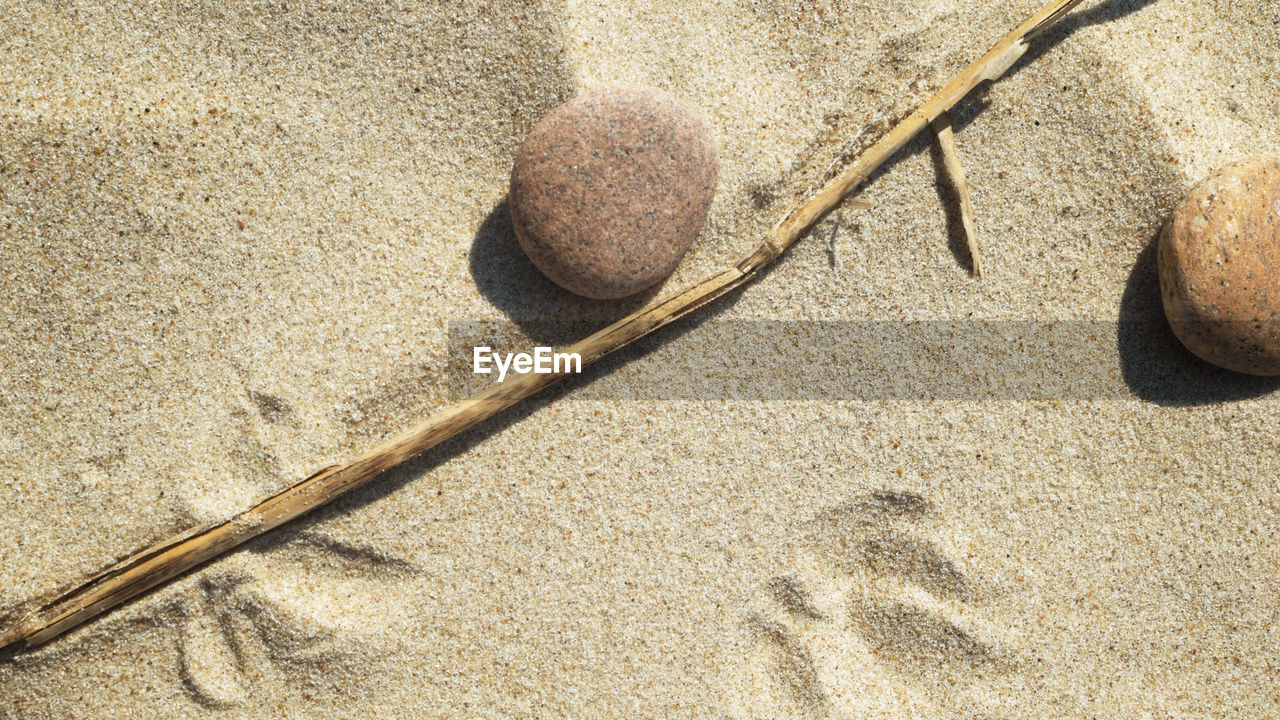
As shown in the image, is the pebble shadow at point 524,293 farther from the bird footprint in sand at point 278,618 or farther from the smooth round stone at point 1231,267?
the smooth round stone at point 1231,267

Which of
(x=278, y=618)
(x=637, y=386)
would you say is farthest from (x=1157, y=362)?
(x=278, y=618)

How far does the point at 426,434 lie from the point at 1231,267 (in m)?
1.82

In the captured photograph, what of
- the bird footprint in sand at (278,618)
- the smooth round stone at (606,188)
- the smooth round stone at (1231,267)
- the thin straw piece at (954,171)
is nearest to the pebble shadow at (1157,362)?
the smooth round stone at (1231,267)

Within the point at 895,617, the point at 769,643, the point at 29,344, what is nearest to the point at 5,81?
the point at 29,344

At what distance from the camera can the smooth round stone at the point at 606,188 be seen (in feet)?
5.55

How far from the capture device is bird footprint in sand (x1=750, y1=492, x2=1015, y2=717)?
6.02ft

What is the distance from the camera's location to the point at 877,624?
73.0 inches

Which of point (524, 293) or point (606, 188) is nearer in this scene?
point (606, 188)

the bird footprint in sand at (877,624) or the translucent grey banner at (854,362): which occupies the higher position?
the translucent grey banner at (854,362)

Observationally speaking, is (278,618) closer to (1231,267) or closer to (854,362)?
(854,362)

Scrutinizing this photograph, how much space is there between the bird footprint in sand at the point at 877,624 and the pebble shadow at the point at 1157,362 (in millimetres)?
628

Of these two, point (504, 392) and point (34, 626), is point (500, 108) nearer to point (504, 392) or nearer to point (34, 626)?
point (504, 392)

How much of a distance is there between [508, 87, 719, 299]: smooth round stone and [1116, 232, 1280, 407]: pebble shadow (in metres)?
1.11

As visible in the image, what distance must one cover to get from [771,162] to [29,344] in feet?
5.70
